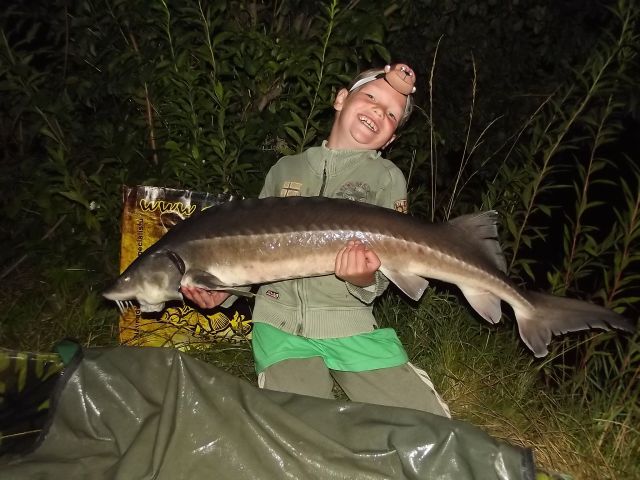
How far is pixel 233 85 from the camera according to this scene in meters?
3.72

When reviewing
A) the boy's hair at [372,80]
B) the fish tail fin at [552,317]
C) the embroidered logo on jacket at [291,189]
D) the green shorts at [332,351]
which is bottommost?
the green shorts at [332,351]

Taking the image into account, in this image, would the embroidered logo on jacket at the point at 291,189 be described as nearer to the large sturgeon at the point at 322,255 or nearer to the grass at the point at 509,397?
the large sturgeon at the point at 322,255

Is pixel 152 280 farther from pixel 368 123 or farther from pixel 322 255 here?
pixel 368 123

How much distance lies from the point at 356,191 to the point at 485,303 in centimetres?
76

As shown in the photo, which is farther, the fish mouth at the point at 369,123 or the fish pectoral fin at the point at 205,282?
the fish mouth at the point at 369,123

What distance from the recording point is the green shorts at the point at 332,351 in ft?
8.51

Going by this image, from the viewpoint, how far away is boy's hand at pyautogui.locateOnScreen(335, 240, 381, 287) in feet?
7.90

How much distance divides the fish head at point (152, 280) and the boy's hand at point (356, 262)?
2.14 ft

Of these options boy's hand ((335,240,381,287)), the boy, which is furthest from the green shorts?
boy's hand ((335,240,381,287))

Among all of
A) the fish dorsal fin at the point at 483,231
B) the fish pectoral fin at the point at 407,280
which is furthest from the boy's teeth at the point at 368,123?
the fish pectoral fin at the point at 407,280

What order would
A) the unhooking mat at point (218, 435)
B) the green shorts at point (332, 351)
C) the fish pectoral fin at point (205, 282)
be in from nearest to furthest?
the unhooking mat at point (218, 435) < the fish pectoral fin at point (205, 282) < the green shorts at point (332, 351)

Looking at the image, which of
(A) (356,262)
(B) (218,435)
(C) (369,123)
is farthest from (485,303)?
(B) (218,435)

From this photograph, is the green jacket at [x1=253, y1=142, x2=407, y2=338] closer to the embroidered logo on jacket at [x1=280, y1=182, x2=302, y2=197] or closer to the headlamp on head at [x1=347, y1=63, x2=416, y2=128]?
the embroidered logo on jacket at [x1=280, y1=182, x2=302, y2=197]

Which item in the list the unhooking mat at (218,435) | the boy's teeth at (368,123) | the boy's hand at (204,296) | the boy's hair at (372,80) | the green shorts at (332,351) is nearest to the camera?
the unhooking mat at (218,435)
